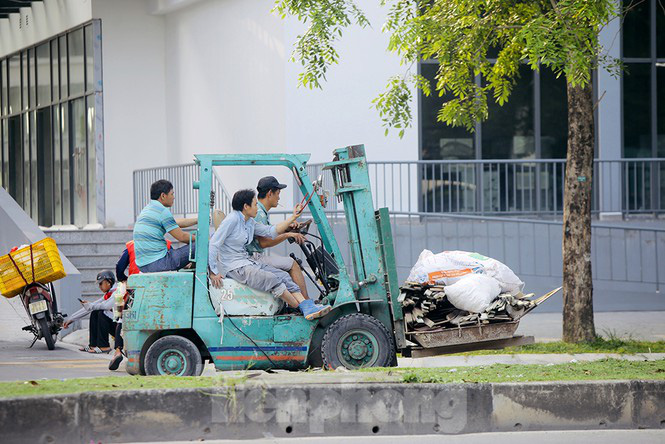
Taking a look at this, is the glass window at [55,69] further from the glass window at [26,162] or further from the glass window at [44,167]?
the glass window at [26,162]

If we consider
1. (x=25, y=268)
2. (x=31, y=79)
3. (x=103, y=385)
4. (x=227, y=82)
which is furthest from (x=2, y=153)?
(x=103, y=385)

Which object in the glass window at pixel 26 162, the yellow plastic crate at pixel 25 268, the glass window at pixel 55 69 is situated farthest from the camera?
the glass window at pixel 26 162

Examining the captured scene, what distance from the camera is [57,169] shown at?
89.9 feet

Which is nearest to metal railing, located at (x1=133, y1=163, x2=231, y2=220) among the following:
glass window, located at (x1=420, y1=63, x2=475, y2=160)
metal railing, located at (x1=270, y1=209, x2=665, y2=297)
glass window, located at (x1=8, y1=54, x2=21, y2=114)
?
metal railing, located at (x1=270, y1=209, x2=665, y2=297)

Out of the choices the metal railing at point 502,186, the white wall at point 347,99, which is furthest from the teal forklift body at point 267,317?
the white wall at point 347,99

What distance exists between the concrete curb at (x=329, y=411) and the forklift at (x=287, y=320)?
1.84 metres

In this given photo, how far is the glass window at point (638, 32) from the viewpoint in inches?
819

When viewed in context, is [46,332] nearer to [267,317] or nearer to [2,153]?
[267,317]

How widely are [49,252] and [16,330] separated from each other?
219cm

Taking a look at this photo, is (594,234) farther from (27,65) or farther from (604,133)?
(27,65)

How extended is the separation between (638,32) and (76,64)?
1251 cm

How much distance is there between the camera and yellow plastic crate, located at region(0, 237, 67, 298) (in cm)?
1472

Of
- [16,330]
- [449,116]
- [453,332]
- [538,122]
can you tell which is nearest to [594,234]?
[538,122]

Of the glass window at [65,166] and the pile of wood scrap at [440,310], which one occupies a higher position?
the glass window at [65,166]
